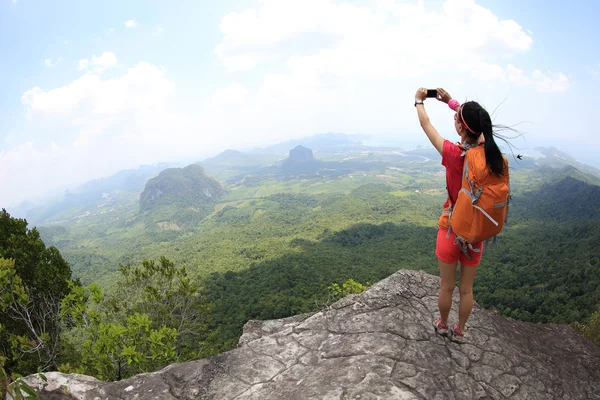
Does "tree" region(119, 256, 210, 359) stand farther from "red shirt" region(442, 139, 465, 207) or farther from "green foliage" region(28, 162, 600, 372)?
"red shirt" region(442, 139, 465, 207)

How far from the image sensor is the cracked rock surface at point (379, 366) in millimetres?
3145

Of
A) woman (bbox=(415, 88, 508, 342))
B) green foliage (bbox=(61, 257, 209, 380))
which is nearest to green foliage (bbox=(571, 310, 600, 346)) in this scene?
woman (bbox=(415, 88, 508, 342))

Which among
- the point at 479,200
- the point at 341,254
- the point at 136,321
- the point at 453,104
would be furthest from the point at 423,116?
the point at 341,254

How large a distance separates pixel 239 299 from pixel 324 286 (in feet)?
30.1

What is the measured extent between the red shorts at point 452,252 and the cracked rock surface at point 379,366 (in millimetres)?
1206

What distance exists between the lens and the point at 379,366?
329cm

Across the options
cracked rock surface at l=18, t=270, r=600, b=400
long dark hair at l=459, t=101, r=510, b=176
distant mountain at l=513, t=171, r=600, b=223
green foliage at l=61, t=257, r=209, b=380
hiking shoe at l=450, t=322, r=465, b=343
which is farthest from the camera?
distant mountain at l=513, t=171, r=600, b=223

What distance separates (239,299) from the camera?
32.6m

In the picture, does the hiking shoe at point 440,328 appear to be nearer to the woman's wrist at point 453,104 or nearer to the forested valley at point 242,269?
the forested valley at point 242,269

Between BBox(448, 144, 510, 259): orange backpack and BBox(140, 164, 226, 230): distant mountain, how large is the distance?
121556 mm

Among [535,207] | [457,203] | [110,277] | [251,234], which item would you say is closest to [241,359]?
[457,203]

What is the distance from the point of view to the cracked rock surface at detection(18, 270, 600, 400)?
314cm

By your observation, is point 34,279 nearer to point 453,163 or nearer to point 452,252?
point 452,252

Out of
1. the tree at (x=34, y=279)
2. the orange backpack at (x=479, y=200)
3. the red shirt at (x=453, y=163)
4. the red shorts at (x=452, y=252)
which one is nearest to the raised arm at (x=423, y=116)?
the red shirt at (x=453, y=163)
